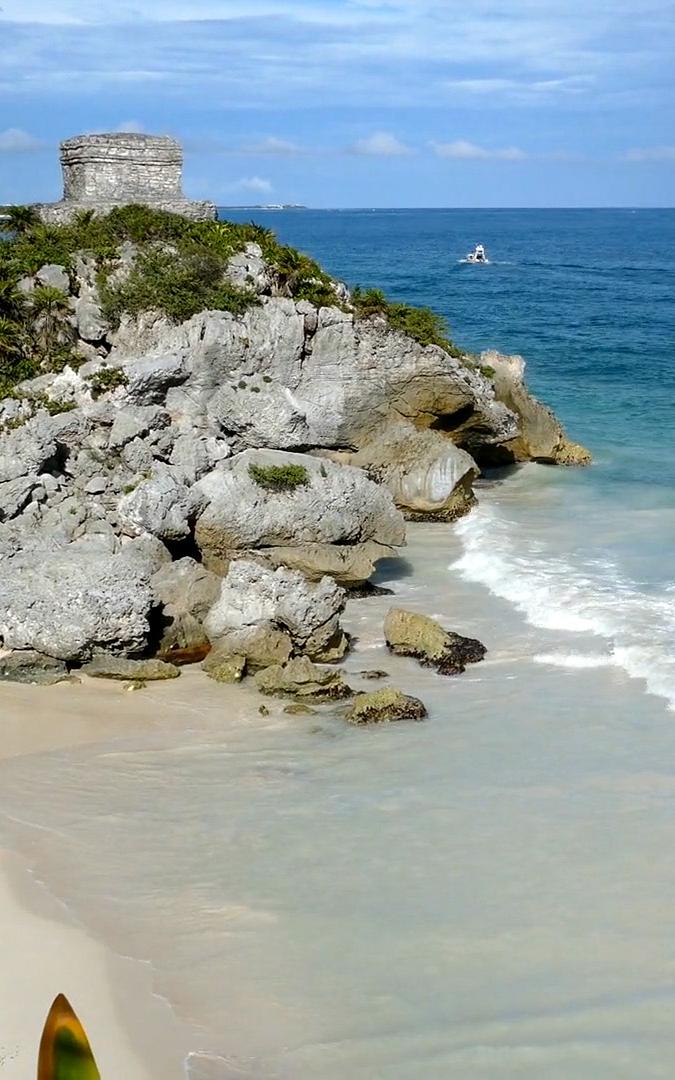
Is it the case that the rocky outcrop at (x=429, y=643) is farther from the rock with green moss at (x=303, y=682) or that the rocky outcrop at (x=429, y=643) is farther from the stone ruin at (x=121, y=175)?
the stone ruin at (x=121, y=175)

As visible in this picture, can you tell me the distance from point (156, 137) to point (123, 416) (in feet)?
30.3

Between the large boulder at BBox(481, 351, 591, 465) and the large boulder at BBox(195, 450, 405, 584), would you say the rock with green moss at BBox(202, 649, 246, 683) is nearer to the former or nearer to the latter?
the large boulder at BBox(195, 450, 405, 584)

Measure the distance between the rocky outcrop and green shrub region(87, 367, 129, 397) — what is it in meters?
6.78

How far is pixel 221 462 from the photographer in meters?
18.4

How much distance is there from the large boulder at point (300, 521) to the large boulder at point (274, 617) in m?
1.64

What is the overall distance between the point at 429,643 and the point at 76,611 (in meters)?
4.94

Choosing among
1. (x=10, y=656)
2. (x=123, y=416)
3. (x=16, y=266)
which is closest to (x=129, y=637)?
(x=10, y=656)

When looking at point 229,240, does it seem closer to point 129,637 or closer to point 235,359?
point 235,359

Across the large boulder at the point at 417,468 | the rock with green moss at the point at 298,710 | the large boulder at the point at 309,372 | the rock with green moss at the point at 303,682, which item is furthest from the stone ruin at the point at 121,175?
the rock with green moss at the point at 298,710

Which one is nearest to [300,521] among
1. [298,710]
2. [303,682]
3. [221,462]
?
[221,462]

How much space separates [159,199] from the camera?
2497cm

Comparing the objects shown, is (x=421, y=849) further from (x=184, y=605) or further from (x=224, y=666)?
(x=184, y=605)

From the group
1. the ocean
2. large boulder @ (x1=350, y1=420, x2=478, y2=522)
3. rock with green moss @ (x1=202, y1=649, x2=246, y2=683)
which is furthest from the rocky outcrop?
large boulder @ (x1=350, y1=420, x2=478, y2=522)

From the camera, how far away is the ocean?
852 centimetres
